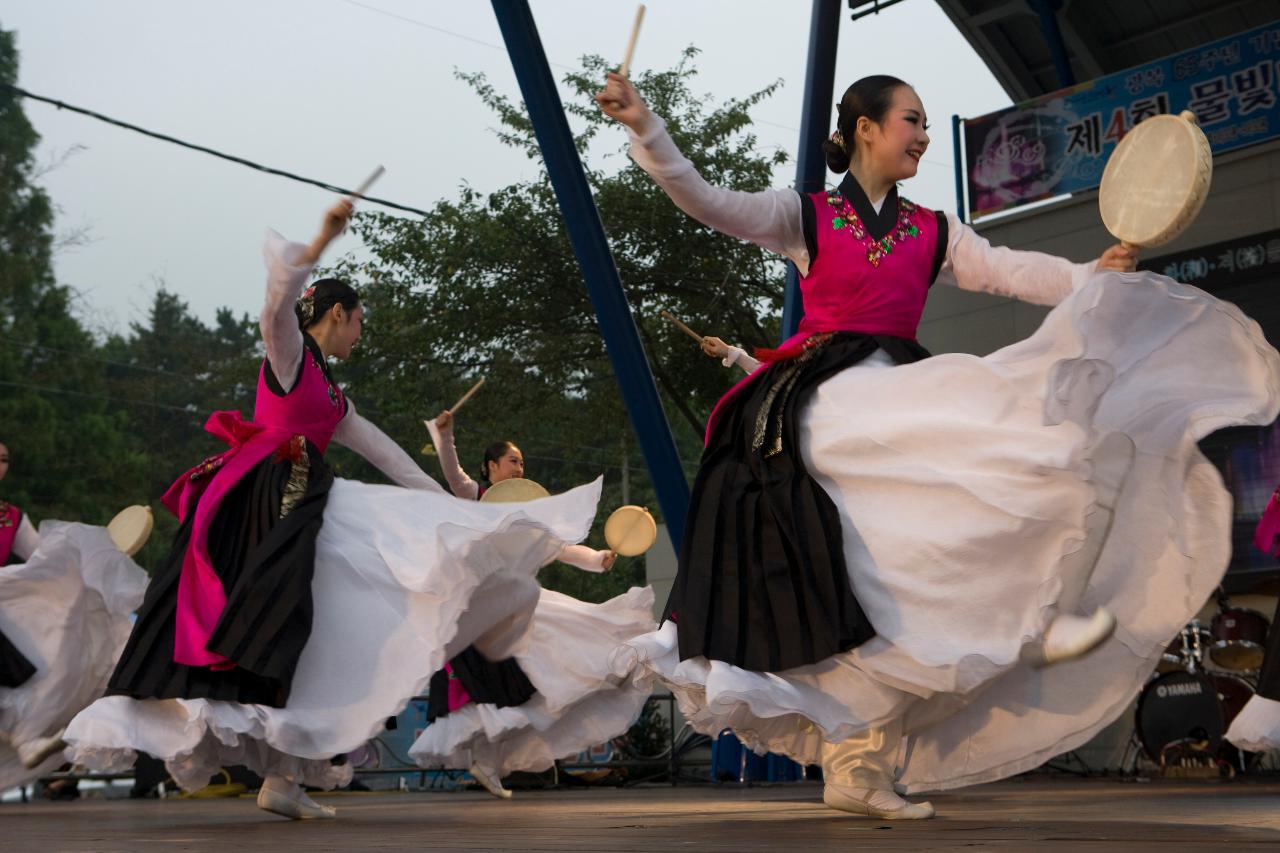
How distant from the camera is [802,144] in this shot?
6.96 m

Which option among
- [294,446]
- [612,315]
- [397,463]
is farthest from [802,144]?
[294,446]

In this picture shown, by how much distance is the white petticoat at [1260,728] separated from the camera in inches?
170

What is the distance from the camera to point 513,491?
5.64m

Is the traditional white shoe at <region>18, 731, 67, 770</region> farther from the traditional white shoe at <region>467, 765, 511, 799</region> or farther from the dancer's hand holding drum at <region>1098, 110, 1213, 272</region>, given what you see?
the dancer's hand holding drum at <region>1098, 110, 1213, 272</region>

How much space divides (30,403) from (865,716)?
19.7 m

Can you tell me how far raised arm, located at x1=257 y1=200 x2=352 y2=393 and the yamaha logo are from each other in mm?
4322

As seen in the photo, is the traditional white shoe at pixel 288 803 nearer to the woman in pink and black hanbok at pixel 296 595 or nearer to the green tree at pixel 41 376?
the woman in pink and black hanbok at pixel 296 595

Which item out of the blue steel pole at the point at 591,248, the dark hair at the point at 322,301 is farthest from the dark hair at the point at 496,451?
the dark hair at the point at 322,301

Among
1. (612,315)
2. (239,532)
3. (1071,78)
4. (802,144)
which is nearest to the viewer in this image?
(239,532)

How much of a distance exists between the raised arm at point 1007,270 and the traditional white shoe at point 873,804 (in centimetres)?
104

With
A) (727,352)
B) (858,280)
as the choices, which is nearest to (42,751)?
(727,352)

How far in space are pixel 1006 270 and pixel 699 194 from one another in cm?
68

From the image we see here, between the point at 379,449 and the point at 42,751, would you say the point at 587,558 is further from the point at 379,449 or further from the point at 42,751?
the point at 42,751

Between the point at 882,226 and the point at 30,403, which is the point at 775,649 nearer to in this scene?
the point at 882,226
